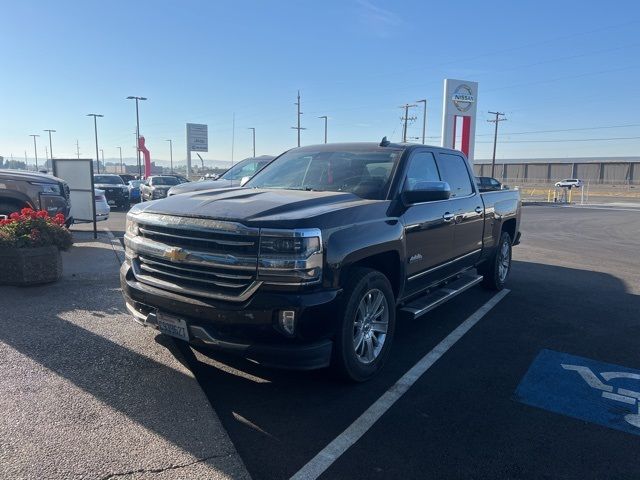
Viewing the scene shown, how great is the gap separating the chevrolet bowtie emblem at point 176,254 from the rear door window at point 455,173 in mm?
3193

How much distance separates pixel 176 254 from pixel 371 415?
1.84m

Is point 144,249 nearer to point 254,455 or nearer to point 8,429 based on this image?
point 8,429

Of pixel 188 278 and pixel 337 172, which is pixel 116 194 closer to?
pixel 337 172

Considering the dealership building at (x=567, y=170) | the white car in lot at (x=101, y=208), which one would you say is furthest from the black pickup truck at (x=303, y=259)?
the dealership building at (x=567, y=170)

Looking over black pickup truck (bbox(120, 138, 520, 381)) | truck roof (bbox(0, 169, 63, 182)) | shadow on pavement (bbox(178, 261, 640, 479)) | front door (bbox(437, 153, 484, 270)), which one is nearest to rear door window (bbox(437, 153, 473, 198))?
front door (bbox(437, 153, 484, 270))

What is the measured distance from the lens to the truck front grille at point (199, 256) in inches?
138

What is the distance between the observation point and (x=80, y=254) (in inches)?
359

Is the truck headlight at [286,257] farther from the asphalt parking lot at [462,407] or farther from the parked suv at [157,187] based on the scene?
the parked suv at [157,187]

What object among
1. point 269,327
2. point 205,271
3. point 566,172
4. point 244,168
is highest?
point 244,168

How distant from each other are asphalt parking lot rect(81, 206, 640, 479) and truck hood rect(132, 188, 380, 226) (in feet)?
4.38

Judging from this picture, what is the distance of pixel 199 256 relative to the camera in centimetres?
367

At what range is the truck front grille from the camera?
351cm

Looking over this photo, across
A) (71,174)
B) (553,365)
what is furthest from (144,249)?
(71,174)

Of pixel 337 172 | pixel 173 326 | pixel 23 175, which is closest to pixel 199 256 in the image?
pixel 173 326
